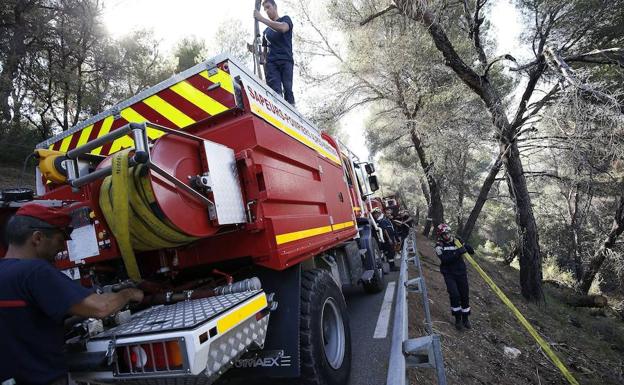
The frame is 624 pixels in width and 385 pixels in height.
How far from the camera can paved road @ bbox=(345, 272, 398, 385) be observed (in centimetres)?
376

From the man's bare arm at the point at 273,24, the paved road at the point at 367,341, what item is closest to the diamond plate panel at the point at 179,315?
the paved road at the point at 367,341

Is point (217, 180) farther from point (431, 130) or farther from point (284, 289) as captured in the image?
point (431, 130)

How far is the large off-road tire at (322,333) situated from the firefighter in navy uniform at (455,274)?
377 centimetres

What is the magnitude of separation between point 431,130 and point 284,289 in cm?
1103

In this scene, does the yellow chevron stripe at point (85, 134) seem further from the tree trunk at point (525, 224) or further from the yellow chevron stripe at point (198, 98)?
the tree trunk at point (525, 224)

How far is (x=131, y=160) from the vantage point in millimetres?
2008

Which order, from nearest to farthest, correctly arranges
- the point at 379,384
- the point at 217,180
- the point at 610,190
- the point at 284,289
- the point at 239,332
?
the point at 239,332 → the point at 217,180 → the point at 284,289 → the point at 379,384 → the point at 610,190

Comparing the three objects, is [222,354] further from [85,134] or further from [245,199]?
[85,134]

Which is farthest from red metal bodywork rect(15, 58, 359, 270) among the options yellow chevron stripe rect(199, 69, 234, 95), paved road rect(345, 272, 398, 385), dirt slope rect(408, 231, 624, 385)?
dirt slope rect(408, 231, 624, 385)

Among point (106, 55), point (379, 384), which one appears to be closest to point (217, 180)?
point (379, 384)

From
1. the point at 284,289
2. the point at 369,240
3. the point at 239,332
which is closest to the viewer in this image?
the point at 239,332

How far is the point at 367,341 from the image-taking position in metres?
4.62

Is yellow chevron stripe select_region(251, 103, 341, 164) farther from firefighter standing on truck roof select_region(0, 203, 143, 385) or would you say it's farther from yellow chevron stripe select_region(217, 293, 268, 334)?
firefighter standing on truck roof select_region(0, 203, 143, 385)

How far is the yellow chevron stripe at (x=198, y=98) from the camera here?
2.93m
